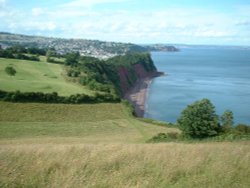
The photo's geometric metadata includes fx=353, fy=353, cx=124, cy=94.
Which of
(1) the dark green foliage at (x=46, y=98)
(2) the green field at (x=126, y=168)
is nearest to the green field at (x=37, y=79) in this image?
(1) the dark green foliage at (x=46, y=98)

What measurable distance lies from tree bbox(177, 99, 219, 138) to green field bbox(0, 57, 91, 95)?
2057 centimetres

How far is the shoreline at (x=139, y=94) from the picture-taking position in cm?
6791

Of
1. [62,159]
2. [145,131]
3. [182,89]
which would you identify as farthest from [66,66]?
[62,159]

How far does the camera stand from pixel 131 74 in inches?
4168

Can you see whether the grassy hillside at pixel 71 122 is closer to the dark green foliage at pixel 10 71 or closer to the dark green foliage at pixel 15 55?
the dark green foliage at pixel 10 71

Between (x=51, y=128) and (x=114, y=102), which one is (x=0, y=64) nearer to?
(x=114, y=102)

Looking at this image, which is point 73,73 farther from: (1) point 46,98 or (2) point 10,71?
(1) point 46,98

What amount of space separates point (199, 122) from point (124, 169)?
85.2 feet

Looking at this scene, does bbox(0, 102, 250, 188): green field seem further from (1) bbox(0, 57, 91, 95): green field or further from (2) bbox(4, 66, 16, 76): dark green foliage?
(2) bbox(4, 66, 16, 76): dark green foliage

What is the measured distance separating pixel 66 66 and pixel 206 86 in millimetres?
36957

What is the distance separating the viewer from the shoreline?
6791 cm

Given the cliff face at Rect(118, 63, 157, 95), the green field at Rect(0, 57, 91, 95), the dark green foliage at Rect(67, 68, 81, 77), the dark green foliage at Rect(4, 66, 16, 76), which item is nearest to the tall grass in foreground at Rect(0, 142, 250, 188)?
the green field at Rect(0, 57, 91, 95)

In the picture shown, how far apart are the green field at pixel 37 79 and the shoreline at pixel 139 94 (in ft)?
42.6

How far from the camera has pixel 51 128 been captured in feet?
116
